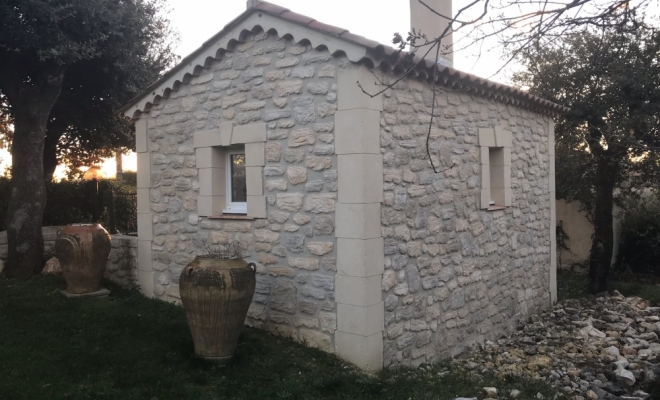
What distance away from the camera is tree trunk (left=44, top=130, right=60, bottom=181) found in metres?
10.6

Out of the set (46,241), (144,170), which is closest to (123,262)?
(144,170)

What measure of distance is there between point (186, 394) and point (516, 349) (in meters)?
4.39

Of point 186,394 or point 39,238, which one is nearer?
point 186,394

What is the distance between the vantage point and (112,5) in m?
8.76

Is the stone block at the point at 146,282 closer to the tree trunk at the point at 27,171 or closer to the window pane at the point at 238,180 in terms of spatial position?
the window pane at the point at 238,180

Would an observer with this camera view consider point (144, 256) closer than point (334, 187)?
No

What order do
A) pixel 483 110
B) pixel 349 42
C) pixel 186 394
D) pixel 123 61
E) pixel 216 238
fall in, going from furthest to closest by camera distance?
pixel 123 61, pixel 483 110, pixel 216 238, pixel 349 42, pixel 186 394

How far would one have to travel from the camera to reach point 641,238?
11.8m

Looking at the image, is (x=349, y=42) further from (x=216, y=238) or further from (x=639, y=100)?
(x=639, y=100)

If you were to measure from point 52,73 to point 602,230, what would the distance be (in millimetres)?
10281

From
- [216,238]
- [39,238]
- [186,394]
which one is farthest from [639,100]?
[39,238]

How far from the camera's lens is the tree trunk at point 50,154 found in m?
10.6

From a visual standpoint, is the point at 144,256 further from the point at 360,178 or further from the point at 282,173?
the point at 360,178

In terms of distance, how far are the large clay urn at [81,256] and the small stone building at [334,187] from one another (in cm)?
61
